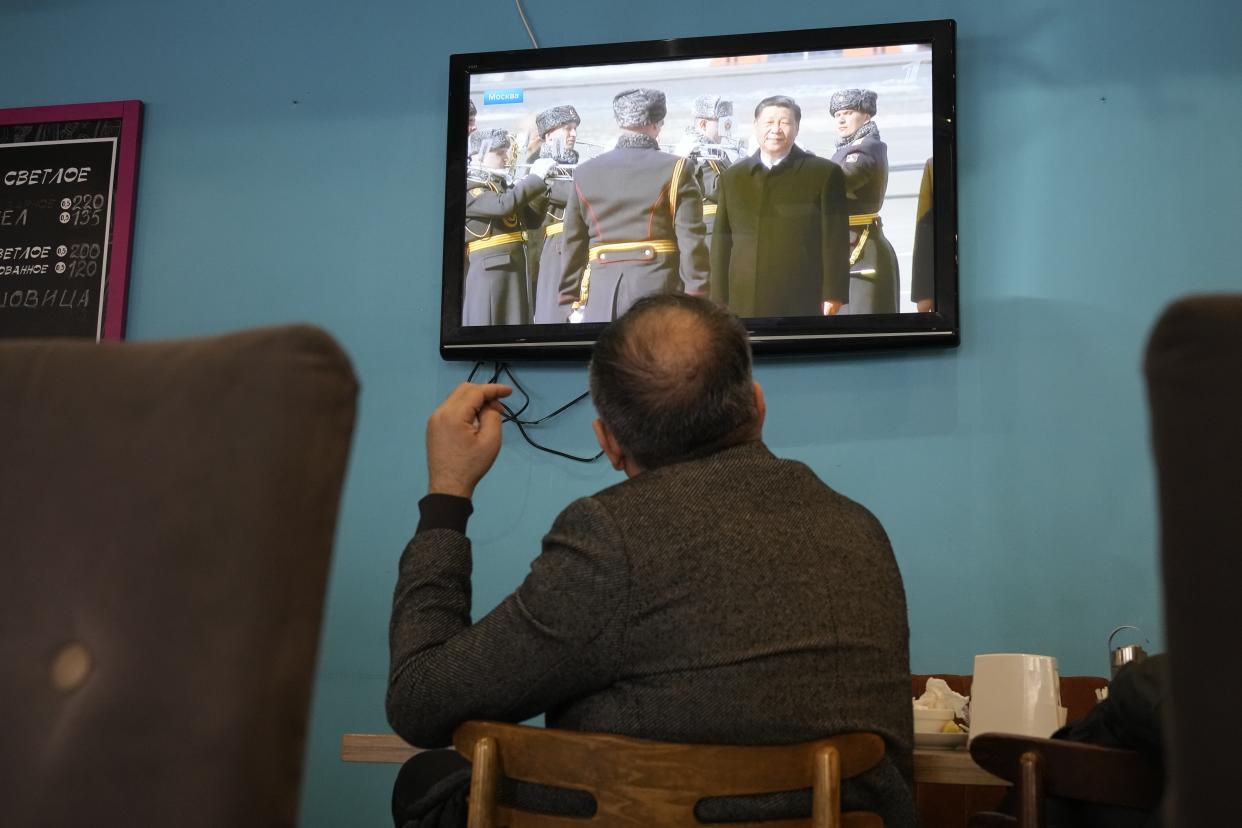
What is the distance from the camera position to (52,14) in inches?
132

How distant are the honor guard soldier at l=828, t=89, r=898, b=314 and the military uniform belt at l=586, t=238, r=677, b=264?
1.35 ft

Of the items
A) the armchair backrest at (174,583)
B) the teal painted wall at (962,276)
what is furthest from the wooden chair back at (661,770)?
the teal painted wall at (962,276)

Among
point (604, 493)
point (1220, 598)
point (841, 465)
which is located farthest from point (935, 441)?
point (1220, 598)

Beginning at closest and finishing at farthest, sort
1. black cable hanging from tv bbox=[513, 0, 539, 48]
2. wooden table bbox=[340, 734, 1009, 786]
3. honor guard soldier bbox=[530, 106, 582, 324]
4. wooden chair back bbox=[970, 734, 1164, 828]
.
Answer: wooden chair back bbox=[970, 734, 1164, 828]
wooden table bbox=[340, 734, 1009, 786]
honor guard soldier bbox=[530, 106, 582, 324]
black cable hanging from tv bbox=[513, 0, 539, 48]

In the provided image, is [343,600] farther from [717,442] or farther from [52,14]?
[52,14]

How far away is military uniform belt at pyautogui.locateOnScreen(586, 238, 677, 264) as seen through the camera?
2.83 meters

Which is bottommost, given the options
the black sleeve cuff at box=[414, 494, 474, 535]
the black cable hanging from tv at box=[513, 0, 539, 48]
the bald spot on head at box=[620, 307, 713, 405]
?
the black sleeve cuff at box=[414, 494, 474, 535]

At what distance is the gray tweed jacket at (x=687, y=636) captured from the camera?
1.45 metres

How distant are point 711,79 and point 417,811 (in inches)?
72.8

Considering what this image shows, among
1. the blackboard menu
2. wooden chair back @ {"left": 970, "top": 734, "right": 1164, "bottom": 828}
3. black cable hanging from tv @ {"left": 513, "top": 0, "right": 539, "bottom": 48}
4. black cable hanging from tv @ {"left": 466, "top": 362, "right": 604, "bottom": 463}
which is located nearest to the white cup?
wooden chair back @ {"left": 970, "top": 734, "right": 1164, "bottom": 828}

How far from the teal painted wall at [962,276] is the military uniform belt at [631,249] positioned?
0.29m

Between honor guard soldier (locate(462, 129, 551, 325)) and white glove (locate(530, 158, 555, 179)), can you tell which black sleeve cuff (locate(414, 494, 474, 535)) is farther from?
white glove (locate(530, 158, 555, 179))

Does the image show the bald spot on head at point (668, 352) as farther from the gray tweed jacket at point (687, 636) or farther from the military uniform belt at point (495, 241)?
the military uniform belt at point (495, 241)

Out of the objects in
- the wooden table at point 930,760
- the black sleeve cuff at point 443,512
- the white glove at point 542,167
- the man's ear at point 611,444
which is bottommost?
the wooden table at point 930,760
